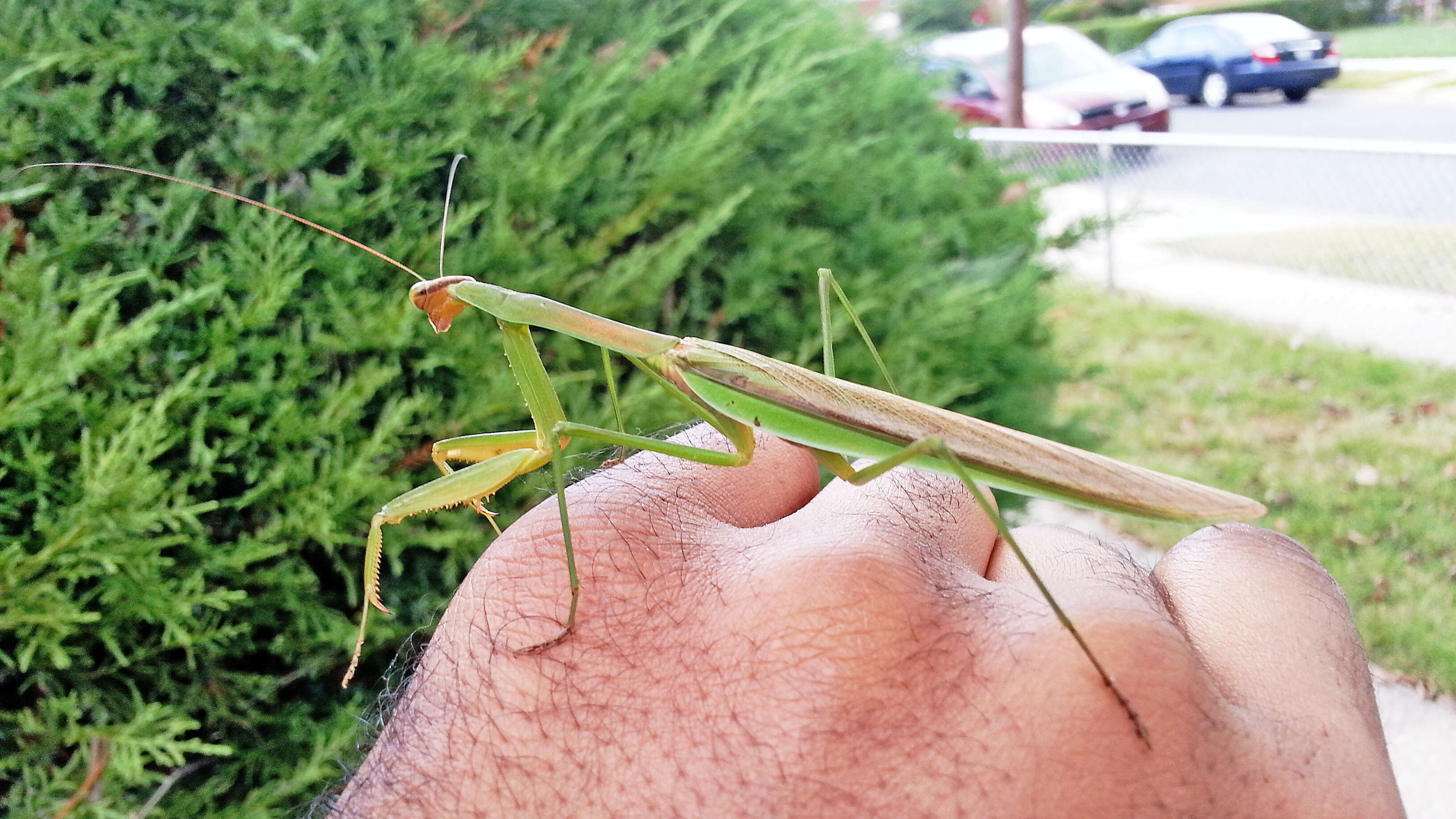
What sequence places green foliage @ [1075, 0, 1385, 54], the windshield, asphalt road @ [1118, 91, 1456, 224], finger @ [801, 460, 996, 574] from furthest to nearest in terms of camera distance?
1. the windshield
2. asphalt road @ [1118, 91, 1456, 224]
3. green foliage @ [1075, 0, 1385, 54]
4. finger @ [801, 460, 996, 574]

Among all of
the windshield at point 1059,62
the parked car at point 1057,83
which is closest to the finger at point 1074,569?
the parked car at point 1057,83

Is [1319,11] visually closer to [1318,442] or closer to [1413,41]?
[1413,41]

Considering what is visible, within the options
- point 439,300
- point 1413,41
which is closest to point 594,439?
point 439,300

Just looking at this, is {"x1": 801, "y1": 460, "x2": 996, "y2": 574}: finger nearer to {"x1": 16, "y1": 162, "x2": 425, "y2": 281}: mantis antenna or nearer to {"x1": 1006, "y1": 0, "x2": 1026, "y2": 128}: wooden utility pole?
{"x1": 16, "y1": 162, "x2": 425, "y2": 281}: mantis antenna

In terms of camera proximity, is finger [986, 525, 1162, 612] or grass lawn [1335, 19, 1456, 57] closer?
finger [986, 525, 1162, 612]

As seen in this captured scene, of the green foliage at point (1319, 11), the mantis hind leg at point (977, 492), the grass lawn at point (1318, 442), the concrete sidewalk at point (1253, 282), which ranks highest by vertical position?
the green foliage at point (1319, 11)

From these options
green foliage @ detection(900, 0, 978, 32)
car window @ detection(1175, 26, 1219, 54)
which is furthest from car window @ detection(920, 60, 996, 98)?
car window @ detection(1175, 26, 1219, 54)

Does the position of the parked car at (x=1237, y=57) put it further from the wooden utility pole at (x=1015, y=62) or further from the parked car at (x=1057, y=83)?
the wooden utility pole at (x=1015, y=62)
